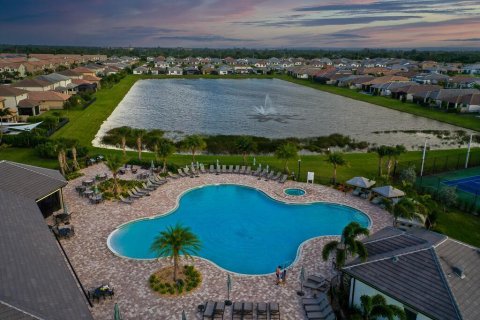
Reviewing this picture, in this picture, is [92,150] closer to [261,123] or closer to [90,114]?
[90,114]

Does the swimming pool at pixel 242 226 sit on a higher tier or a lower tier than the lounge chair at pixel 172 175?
lower

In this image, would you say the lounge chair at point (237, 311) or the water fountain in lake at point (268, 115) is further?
the water fountain in lake at point (268, 115)

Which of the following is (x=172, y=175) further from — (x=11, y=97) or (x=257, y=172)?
(x=11, y=97)

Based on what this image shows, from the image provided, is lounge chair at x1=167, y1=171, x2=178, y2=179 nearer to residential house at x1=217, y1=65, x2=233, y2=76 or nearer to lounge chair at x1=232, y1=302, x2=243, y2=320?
lounge chair at x1=232, y1=302, x2=243, y2=320

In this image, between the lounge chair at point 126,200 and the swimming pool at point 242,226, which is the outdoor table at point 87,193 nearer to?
the lounge chair at point 126,200

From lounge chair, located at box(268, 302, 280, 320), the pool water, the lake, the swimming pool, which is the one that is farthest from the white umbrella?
the lake

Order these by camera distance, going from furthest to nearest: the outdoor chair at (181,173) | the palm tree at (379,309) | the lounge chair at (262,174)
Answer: the lounge chair at (262,174), the outdoor chair at (181,173), the palm tree at (379,309)

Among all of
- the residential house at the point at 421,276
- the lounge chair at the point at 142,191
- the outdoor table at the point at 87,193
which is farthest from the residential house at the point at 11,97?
the residential house at the point at 421,276
